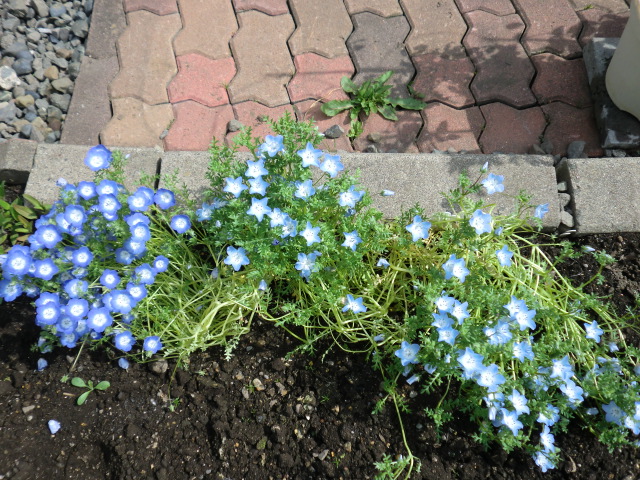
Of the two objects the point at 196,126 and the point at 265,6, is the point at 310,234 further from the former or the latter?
the point at 265,6

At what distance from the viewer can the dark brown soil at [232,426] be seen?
1933 mm

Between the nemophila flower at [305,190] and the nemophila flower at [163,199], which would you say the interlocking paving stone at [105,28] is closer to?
the nemophila flower at [163,199]

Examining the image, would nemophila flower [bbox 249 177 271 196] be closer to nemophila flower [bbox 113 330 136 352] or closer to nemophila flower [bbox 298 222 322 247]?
nemophila flower [bbox 298 222 322 247]

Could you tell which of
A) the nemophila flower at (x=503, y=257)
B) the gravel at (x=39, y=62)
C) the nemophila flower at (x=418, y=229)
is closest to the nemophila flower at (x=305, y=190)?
the nemophila flower at (x=418, y=229)

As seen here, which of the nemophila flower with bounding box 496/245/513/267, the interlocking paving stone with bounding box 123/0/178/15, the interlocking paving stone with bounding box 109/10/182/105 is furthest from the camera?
the interlocking paving stone with bounding box 123/0/178/15

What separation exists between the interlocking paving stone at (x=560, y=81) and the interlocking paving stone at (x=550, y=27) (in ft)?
0.19

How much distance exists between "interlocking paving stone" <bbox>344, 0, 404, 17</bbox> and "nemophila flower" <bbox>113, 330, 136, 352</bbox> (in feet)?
7.39

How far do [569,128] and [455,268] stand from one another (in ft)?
4.53

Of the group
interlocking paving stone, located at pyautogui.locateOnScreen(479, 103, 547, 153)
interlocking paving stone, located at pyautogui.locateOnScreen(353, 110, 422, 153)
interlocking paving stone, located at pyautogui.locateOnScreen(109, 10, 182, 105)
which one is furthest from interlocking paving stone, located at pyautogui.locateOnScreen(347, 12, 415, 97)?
interlocking paving stone, located at pyautogui.locateOnScreen(109, 10, 182, 105)

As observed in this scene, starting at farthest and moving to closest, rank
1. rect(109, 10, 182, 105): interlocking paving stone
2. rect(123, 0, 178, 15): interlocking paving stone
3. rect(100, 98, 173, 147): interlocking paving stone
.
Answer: rect(123, 0, 178, 15): interlocking paving stone
rect(109, 10, 182, 105): interlocking paving stone
rect(100, 98, 173, 147): interlocking paving stone

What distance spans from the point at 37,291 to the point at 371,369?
1.35 m

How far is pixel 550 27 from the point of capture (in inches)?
123

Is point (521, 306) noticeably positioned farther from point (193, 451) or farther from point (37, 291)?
point (37, 291)

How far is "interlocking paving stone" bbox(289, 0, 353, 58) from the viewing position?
10.0 feet
